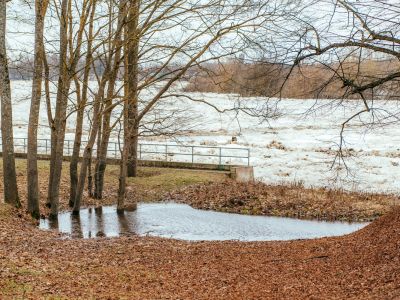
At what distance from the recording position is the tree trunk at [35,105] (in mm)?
15539

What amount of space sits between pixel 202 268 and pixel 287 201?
12.4 metres

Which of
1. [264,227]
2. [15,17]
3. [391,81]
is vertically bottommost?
[264,227]

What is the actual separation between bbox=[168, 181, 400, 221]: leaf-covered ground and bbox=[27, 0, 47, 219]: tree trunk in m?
8.00

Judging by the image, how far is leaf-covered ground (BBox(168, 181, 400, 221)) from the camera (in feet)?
69.7

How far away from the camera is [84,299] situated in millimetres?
7477

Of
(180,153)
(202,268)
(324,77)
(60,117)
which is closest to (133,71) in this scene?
(60,117)

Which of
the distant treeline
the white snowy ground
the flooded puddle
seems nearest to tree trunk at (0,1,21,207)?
the flooded puddle

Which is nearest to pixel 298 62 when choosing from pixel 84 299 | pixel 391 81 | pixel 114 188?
pixel 391 81

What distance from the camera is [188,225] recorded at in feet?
61.3

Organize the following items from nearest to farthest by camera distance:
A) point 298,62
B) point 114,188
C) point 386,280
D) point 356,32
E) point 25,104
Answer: point 386,280 → point 356,32 → point 298,62 → point 114,188 → point 25,104

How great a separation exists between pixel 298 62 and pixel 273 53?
0.57 metres

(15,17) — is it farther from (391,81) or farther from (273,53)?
(391,81)

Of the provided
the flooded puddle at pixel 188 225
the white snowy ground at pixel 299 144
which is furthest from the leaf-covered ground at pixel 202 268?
the white snowy ground at pixel 299 144

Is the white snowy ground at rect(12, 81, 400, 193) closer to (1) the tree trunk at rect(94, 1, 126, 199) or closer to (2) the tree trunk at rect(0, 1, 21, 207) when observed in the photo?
(1) the tree trunk at rect(94, 1, 126, 199)
